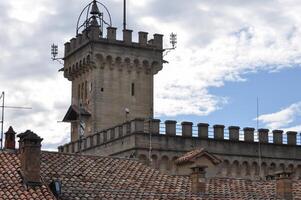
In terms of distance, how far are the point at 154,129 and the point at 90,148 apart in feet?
18.0

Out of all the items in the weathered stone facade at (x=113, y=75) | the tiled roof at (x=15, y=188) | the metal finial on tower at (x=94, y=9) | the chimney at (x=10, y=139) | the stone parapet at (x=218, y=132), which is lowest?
the tiled roof at (x=15, y=188)

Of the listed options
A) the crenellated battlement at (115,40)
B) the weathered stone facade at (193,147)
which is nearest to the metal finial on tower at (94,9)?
the crenellated battlement at (115,40)

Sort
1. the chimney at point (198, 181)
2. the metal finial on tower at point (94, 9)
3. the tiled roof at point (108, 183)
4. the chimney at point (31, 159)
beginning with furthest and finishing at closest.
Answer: the metal finial on tower at point (94, 9) < the chimney at point (198, 181) < the tiled roof at point (108, 183) < the chimney at point (31, 159)

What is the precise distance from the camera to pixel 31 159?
26.5m

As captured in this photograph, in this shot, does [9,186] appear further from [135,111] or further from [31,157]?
[135,111]

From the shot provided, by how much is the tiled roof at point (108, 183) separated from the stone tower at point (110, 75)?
2572cm

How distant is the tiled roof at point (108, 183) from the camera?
26631 millimetres

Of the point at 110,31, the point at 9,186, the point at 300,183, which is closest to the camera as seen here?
the point at 9,186

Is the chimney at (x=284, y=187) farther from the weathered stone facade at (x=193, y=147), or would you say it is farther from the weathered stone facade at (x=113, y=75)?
the weathered stone facade at (x=113, y=75)

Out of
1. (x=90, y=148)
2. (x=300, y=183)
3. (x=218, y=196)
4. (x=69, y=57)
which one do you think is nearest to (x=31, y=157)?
(x=218, y=196)

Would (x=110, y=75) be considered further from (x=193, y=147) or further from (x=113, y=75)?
(x=193, y=147)

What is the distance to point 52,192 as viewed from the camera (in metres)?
26.7

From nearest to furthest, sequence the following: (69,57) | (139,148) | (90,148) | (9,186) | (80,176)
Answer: (9,186), (80,176), (139,148), (90,148), (69,57)

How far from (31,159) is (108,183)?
361cm
